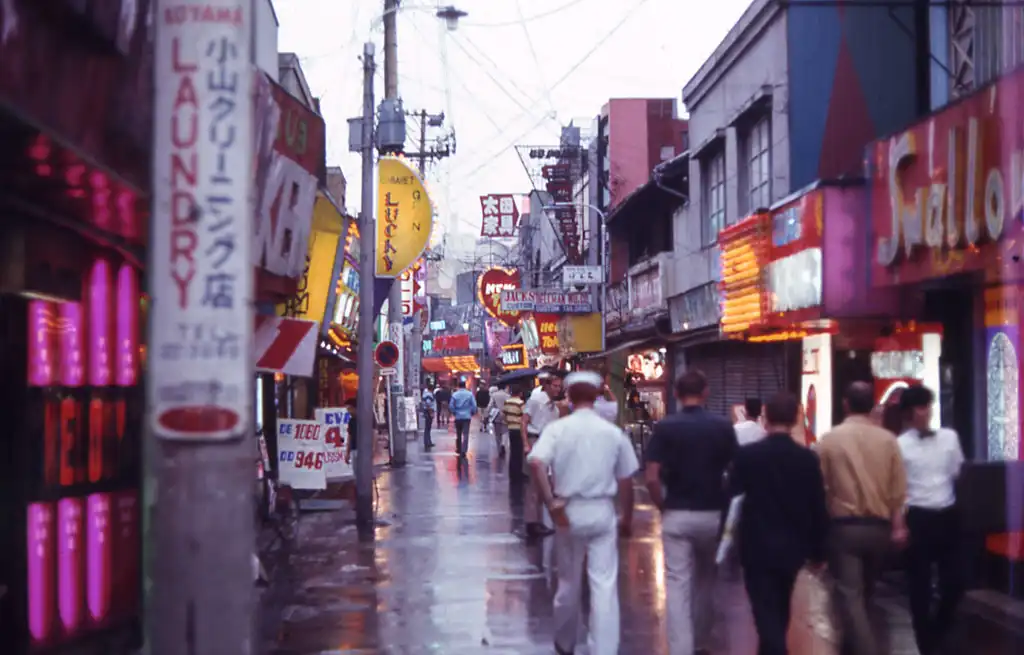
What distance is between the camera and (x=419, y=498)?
22.1 metres

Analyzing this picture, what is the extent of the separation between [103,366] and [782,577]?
495cm

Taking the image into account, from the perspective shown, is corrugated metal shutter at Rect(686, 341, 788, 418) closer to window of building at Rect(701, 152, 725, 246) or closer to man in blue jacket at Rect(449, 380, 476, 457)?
window of building at Rect(701, 152, 725, 246)

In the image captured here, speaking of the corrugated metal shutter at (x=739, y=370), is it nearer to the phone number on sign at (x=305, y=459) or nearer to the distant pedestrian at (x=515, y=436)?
the distant pedestrian at (x=515, y=436)

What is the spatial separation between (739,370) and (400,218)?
679 cm

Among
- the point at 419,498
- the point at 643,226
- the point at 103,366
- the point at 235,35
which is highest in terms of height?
the point at 643,226

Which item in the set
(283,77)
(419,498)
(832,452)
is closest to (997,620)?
(832,452)

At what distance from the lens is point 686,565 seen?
8508mm

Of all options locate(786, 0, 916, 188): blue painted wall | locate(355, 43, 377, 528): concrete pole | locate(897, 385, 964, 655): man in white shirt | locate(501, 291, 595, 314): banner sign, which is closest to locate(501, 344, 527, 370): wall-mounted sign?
locate(501, 291, 595, 314): banner sign

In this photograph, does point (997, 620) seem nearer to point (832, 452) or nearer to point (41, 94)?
point (832, 452)

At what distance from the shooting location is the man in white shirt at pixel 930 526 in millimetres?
8969

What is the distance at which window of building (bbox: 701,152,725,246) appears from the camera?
76.5ft

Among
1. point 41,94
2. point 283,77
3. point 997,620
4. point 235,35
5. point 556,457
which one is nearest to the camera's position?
point 235,35

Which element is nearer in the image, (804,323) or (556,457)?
(556,457)

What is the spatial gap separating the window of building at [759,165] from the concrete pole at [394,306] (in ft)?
23.1
